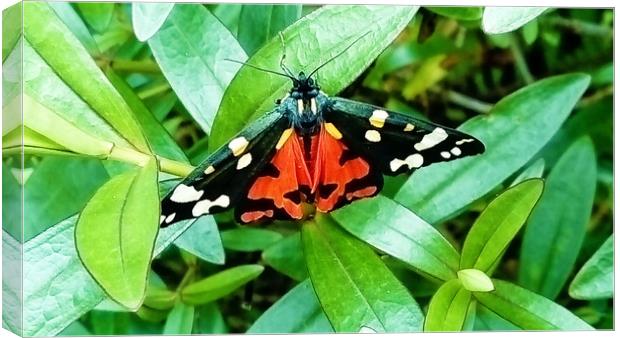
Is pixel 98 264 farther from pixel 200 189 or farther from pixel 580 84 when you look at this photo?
pixel 580 84

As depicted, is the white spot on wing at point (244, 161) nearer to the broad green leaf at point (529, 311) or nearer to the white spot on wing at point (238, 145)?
the white spot on wing at point (238, 145)

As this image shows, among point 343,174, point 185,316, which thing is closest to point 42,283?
point 185,316

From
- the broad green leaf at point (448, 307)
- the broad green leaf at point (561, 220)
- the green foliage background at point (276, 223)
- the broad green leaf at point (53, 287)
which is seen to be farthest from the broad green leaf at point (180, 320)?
the broad green leaf at point (561, 220)

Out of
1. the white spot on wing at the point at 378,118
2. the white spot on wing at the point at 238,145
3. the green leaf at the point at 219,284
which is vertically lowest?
the green leaf at the point at 219,284

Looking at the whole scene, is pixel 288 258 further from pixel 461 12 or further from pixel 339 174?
pixel 461 12

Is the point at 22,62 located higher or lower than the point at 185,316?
higher

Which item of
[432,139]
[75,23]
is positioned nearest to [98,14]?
Result: [75,23]

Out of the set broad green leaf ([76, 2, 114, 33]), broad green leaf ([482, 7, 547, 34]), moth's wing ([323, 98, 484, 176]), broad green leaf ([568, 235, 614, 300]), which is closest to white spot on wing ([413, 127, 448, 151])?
moth's wing ([323, 98, 484, 176])
